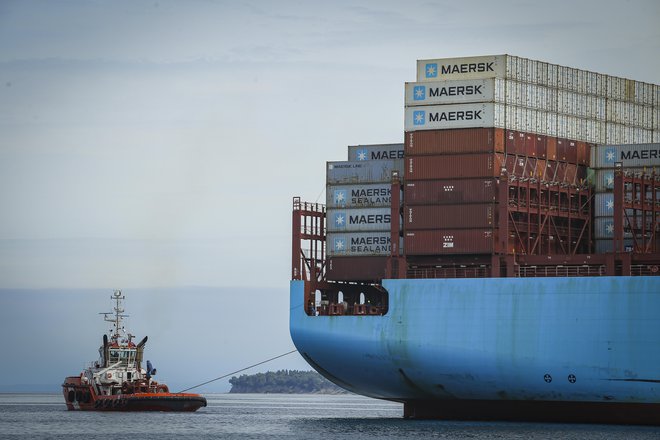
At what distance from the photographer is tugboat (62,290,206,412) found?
74.7m

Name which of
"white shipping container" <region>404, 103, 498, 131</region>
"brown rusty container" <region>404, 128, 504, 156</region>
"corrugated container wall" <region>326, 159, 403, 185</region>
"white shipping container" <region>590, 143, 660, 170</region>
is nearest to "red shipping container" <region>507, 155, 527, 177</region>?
"brown rusty container" <region>404, 128, 504, 156</region>

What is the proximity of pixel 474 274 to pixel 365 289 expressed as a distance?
27.3 ft

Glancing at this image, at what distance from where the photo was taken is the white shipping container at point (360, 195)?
66125 millimetres

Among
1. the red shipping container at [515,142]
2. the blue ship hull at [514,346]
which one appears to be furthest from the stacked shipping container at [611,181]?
the blue ship hull at [514,346]

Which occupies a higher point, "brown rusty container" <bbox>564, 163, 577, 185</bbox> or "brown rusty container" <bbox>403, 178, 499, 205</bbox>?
"brown rusty container" <bbox>564, 163, 577, 185</bbox>

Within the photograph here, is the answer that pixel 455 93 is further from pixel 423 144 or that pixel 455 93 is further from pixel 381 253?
pixel 381 253

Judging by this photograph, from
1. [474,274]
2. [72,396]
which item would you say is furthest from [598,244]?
[72,396]

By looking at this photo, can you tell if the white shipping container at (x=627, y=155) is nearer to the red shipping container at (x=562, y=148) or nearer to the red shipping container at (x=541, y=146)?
the red shipping container at (x=562, y=148)

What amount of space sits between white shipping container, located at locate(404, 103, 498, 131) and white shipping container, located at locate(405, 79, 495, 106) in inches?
11.7

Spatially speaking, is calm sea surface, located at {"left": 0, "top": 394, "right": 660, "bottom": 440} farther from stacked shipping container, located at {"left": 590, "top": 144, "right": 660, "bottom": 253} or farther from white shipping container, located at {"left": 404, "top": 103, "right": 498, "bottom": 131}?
white shipping container, located at {"left": 404, "top": 103, "right": 498, "bottom": 131}

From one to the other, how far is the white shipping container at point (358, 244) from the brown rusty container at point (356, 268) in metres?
0.26

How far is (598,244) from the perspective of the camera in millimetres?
65562

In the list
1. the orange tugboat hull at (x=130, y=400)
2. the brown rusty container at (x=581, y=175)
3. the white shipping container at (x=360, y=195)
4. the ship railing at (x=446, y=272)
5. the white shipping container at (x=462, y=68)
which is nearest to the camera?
the ship railing at (x=446, y=272)

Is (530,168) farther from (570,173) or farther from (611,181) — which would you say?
(611,181)
